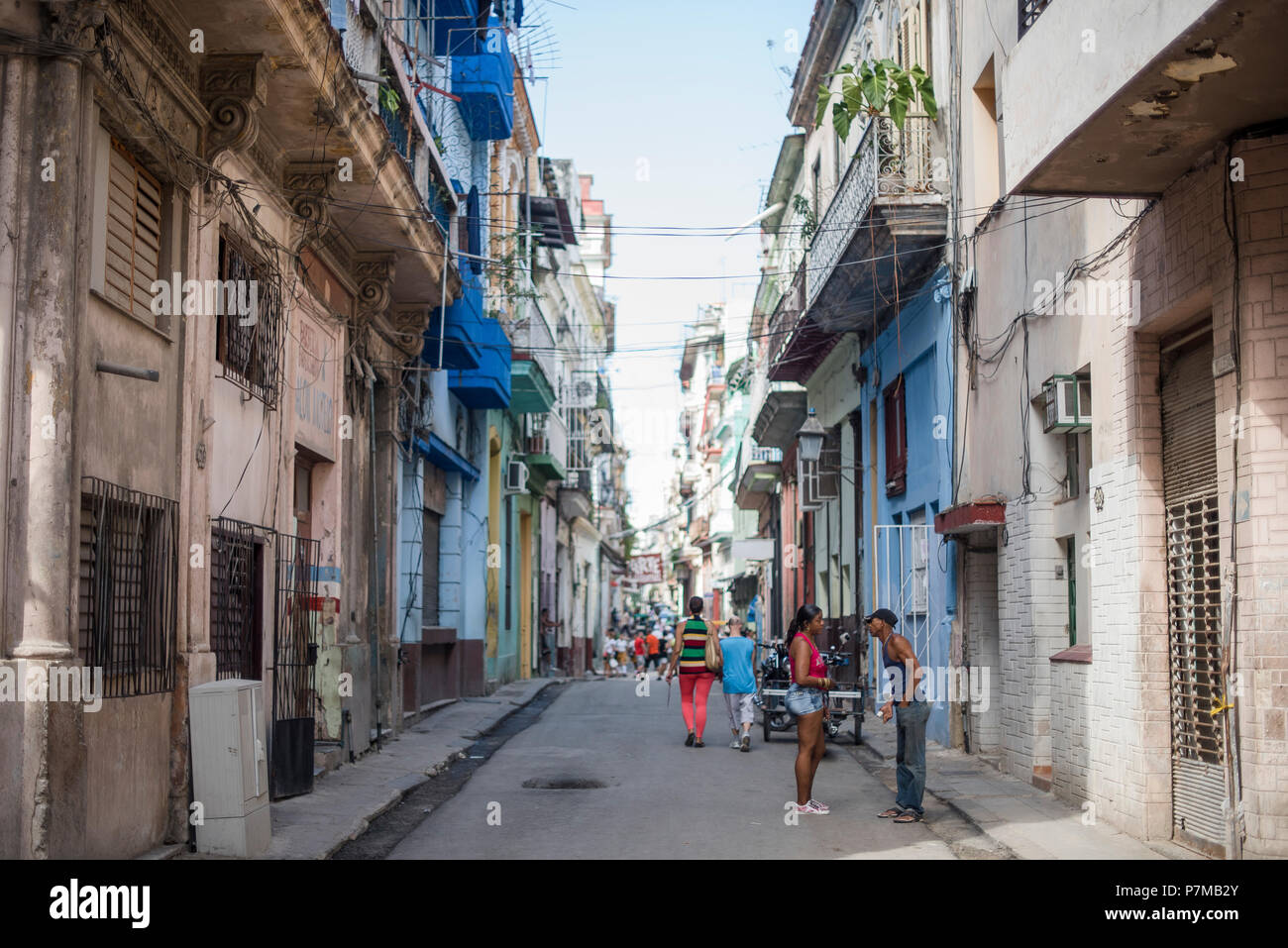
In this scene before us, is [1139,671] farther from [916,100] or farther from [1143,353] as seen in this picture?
[916,100]

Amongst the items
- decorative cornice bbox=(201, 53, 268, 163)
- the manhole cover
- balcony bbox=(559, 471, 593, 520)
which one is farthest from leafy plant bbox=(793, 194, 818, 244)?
balcony bbox=(559, 471, 593, 520)

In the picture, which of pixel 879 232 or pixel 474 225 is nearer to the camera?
pixel 879 232

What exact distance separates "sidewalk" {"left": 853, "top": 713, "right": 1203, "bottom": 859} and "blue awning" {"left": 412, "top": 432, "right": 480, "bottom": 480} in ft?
26.8

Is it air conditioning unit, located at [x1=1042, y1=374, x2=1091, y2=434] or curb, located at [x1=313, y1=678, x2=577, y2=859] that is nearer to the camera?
curb, located at [x1=313, y1=678, x2=577, y2=859]

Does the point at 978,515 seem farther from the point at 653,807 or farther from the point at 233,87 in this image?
the point at 233,87

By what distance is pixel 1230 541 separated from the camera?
8.10 m

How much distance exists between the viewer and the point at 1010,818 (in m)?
10.2

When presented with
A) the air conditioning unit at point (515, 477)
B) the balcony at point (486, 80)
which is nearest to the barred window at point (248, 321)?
the balcony at point (486, 80)

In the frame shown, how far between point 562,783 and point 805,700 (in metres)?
2.87

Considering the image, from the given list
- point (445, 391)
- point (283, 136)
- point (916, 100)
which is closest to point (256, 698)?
point (283, 136)

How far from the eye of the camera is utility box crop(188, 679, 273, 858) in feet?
27.9

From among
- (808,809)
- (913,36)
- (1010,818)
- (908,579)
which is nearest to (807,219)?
(913,36)

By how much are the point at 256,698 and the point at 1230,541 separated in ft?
20.9

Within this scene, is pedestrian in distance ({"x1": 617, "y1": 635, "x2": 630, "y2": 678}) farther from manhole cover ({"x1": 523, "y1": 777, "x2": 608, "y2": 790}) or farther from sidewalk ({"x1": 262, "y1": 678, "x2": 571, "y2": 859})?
manhole cover ({"x1": 523, "y1": 777, "x2": 608, "y2": 790})
